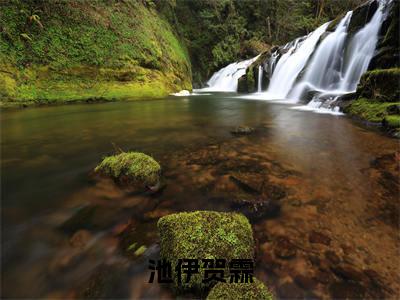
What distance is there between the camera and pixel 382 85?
22.9ft

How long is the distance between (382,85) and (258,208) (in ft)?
22.7

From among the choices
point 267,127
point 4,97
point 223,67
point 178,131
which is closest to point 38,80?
point 4,97

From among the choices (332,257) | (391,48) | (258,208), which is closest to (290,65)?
(391,48)

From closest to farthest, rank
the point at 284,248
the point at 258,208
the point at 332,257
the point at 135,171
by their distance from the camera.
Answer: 1. the point at 332,257
2. the point at 284,248
3. the point at 258,208
4. the point at 135,171

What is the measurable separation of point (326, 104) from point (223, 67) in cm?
2103

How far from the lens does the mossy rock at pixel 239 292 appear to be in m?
1.43

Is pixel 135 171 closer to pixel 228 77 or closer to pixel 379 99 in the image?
pixel 379 99

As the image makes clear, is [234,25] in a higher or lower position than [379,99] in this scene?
higher

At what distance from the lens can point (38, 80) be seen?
38.3ft

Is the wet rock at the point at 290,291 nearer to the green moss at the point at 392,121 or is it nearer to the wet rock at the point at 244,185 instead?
the wet rock at the point at 244,185

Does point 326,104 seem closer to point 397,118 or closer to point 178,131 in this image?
point 397,118

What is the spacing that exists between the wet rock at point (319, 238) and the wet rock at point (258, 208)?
407mm

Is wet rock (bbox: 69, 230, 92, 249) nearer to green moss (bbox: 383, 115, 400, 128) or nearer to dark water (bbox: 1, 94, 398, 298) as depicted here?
dark water (bbox: 1, 94, 398, 298)

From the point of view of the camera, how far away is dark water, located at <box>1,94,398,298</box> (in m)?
1.88
